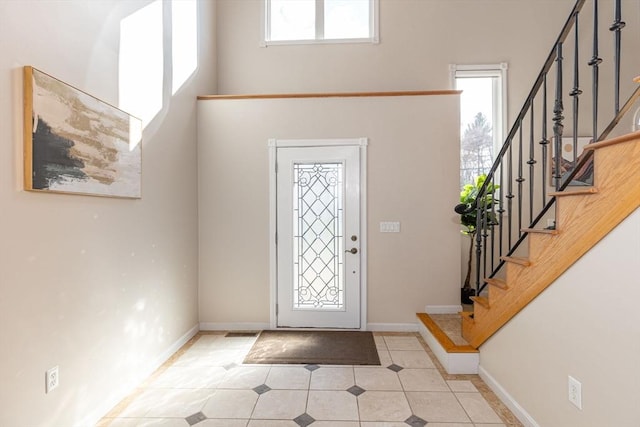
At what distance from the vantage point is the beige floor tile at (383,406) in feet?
7.43

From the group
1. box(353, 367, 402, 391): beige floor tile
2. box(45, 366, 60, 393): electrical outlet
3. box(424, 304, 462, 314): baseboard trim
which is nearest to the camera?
box(45, 366, 60, 393): electrical outlet

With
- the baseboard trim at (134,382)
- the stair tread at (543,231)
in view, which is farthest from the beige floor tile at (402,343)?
the baseboard trim at (134,382)

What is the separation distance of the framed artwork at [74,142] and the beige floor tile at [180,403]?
152 cm

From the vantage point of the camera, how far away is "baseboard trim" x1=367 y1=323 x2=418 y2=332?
3.80 m

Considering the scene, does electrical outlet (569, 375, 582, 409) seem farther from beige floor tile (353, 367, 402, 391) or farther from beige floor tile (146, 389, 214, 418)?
beige floor tile (146, 389, 214, 418)

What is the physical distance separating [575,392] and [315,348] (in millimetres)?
2152

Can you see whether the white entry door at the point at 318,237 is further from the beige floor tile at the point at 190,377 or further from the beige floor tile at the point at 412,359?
the beige floor tile at the point at 190,377

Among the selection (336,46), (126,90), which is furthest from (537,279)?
(336,46)

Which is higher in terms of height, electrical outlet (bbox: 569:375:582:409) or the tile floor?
electrical outlet (bbox: 569:375:582:409)

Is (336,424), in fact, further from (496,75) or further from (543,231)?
(496,75)

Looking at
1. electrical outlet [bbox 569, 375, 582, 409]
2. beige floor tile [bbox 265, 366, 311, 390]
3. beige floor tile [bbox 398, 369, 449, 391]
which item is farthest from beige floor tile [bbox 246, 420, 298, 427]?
electrical outlet [bbox 569, 375, 582, 409]

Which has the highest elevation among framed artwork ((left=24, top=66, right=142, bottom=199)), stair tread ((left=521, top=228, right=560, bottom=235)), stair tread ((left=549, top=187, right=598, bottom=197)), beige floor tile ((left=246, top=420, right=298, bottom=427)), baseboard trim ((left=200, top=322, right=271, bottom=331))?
framed artwork ((left=24, top=66, right=142, bottom=199))

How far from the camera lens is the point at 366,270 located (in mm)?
3828

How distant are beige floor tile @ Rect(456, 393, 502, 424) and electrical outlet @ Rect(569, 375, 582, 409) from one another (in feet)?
2.05
